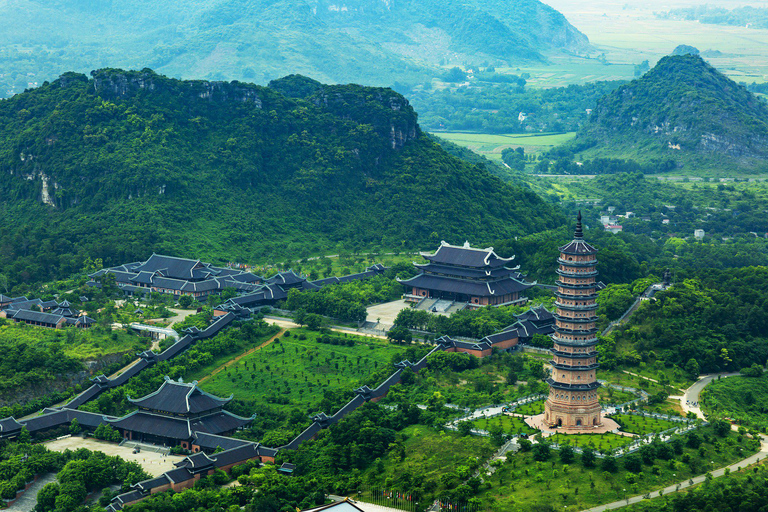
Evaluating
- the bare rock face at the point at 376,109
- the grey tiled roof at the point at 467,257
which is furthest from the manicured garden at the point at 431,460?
the bare rock face at the point at 376,109

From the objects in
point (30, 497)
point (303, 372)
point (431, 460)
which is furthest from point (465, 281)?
point (30, 497)

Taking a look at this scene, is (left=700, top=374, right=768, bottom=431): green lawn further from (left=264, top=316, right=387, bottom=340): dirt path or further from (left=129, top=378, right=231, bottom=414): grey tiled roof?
(left=129, top=378, right=231, bottom=414): grey tiled roof

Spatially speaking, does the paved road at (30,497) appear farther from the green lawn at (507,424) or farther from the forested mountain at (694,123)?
the forested mountain at (694,123)

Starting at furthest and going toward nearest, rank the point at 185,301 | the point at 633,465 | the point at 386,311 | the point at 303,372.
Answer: the point at 185,301, the point at 386,311, the point at 303,372, the point at 633,465

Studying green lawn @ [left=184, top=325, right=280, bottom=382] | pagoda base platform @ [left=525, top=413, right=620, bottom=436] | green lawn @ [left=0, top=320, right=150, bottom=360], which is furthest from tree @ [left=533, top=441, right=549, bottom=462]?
green lawn @ [left=0, top=320, right=150, bottom=360]

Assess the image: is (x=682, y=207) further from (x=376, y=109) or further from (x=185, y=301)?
(x=185, y=301)

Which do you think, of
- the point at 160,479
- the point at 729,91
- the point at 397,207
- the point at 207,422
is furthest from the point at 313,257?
the point at 729,91
